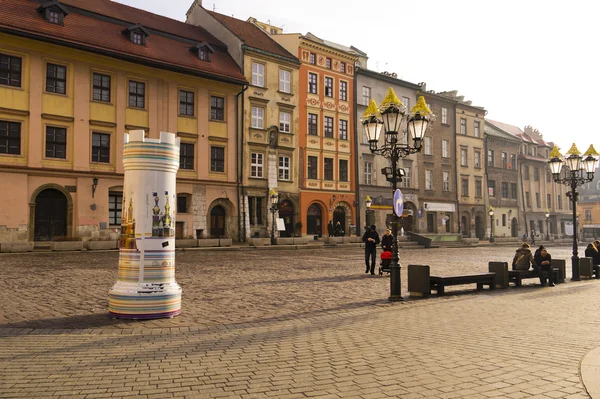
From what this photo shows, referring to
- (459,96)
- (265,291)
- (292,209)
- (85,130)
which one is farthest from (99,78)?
(459,96)

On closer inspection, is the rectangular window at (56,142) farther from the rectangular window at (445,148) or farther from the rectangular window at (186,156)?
the rectangular window at (445,148)

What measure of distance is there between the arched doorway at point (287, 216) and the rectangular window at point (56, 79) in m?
17.0

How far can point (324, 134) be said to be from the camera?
138ft

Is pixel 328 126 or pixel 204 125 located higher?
pixel 328 126

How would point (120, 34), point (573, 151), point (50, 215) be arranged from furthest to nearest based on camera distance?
1. point (120, 34)
2. point (50, 215)
3. point (573, 151)

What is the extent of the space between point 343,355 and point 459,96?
55337mm

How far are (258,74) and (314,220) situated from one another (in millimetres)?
12266

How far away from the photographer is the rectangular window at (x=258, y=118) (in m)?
37.1

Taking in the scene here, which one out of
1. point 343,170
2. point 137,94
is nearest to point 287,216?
point 343,170

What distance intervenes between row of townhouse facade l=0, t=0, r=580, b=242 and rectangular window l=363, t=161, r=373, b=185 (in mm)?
125

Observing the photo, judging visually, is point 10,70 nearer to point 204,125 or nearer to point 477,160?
point 204,125

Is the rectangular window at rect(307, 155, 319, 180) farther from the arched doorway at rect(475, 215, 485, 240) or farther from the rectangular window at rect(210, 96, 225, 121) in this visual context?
the arched doorway at rect(475, 215, 485, 240)

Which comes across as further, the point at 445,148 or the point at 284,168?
the point at 445,148

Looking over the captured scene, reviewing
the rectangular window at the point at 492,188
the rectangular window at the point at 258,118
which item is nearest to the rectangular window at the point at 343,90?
the rectangular window at the point at 258,118
